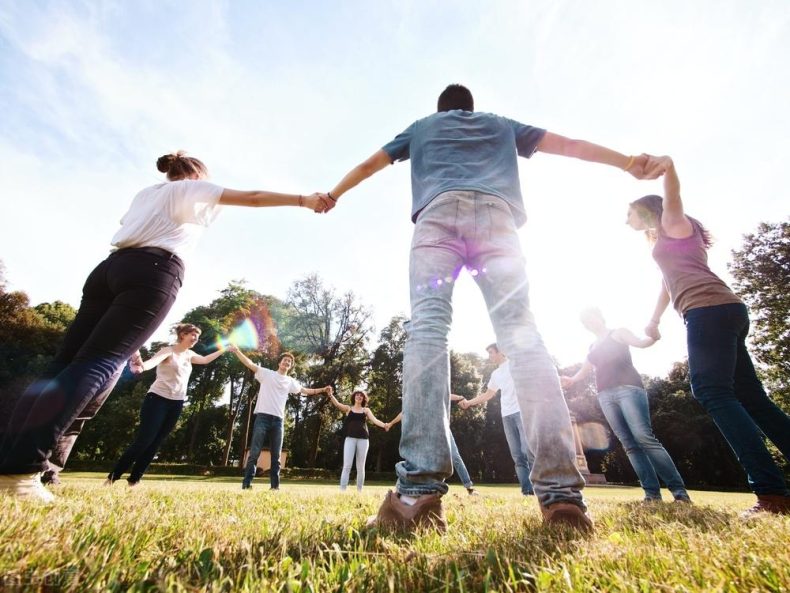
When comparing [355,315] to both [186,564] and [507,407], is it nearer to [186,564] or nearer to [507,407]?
[507,407]

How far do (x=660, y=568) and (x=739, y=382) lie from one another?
10.6 feet

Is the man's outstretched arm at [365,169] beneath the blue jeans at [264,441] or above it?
above

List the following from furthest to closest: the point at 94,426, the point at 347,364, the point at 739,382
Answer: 1. the point at 347,364
2. the point at 94,426
3. the point at 739,382

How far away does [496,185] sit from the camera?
9.42ft

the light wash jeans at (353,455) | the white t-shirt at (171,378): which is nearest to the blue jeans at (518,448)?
the light wash jeans at (353,455)

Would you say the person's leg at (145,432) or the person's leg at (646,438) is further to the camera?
the person's leg at (145,432)

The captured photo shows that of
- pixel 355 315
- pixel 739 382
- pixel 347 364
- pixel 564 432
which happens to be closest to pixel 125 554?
pixel 564 432

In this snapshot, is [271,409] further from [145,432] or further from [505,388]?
[505,388]

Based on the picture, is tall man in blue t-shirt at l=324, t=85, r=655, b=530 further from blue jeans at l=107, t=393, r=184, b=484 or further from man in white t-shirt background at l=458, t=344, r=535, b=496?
man in white t-shirt background at l=458, t=344, r=535, b=496

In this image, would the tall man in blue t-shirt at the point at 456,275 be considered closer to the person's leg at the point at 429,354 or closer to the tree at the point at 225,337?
the person's leg at the point at 429,354

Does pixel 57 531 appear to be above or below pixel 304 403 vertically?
below

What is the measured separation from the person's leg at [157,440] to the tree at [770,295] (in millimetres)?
36575

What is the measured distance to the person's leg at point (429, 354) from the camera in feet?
7.13

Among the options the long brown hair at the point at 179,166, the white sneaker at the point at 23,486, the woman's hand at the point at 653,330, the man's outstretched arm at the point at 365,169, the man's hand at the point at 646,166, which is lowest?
the white sneaker at the point at 23,486
